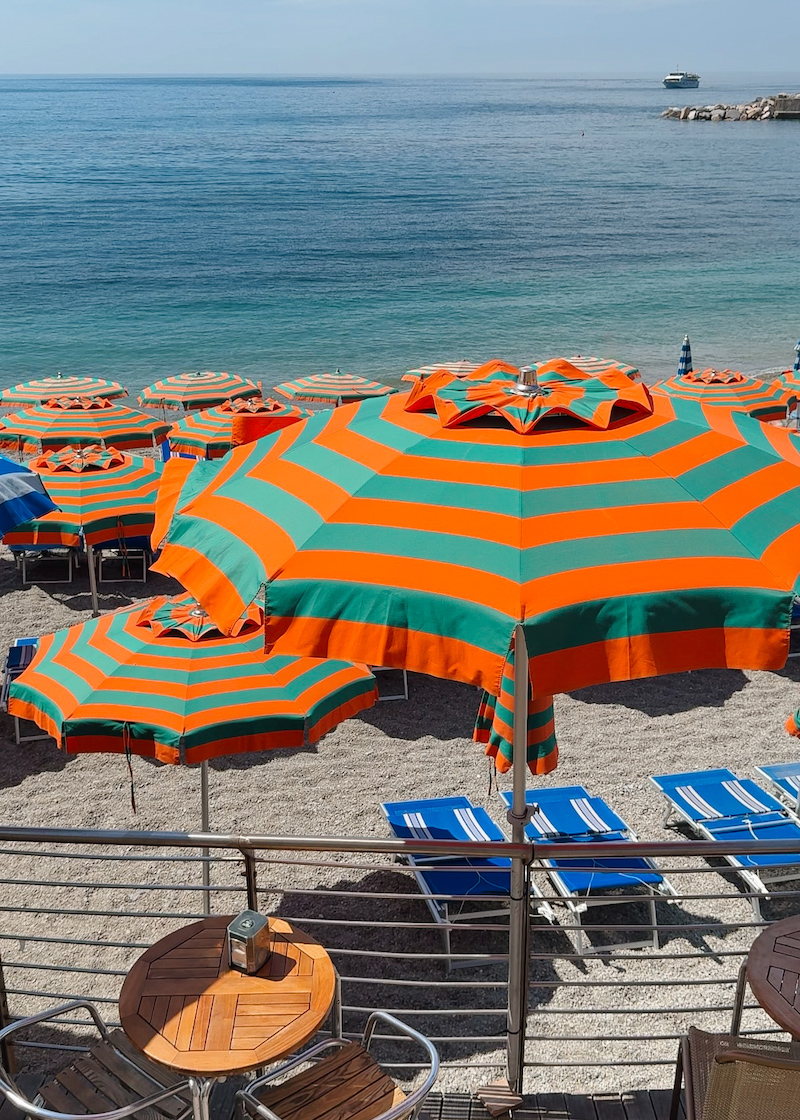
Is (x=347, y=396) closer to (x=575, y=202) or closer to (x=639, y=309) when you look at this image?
(x=639, y=309)

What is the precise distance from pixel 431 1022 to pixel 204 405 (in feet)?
48.5

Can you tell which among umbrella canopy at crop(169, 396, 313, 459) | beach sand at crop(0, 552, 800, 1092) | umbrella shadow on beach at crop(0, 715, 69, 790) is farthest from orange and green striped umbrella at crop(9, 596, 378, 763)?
umbrella canopy at crop(169, 396, 313, 459)

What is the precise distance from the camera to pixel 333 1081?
2.97 m

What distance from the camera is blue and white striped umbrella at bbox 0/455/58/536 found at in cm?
541

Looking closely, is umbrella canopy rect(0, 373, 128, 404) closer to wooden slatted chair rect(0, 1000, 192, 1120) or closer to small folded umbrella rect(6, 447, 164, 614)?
small folded umbrella rect(6, 447, 164, 614)

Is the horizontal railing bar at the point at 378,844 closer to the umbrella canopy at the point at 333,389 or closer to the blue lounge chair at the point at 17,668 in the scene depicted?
the blue lounge chair at the point at 17,668

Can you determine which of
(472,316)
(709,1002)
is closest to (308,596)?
(709,1002)

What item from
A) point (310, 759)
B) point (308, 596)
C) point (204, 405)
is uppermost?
point (308, 596)

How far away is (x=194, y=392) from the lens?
1872 centimetres

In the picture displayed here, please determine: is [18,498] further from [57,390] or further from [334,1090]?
[57,390]

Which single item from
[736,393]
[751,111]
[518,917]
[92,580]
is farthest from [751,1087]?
[751,111]

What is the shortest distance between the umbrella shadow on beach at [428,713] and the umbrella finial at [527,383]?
19.7 ft

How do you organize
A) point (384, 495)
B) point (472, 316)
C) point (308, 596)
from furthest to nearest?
point (472, 316) → point (384, 495) → point (308, 596)

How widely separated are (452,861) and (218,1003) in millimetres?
4045
